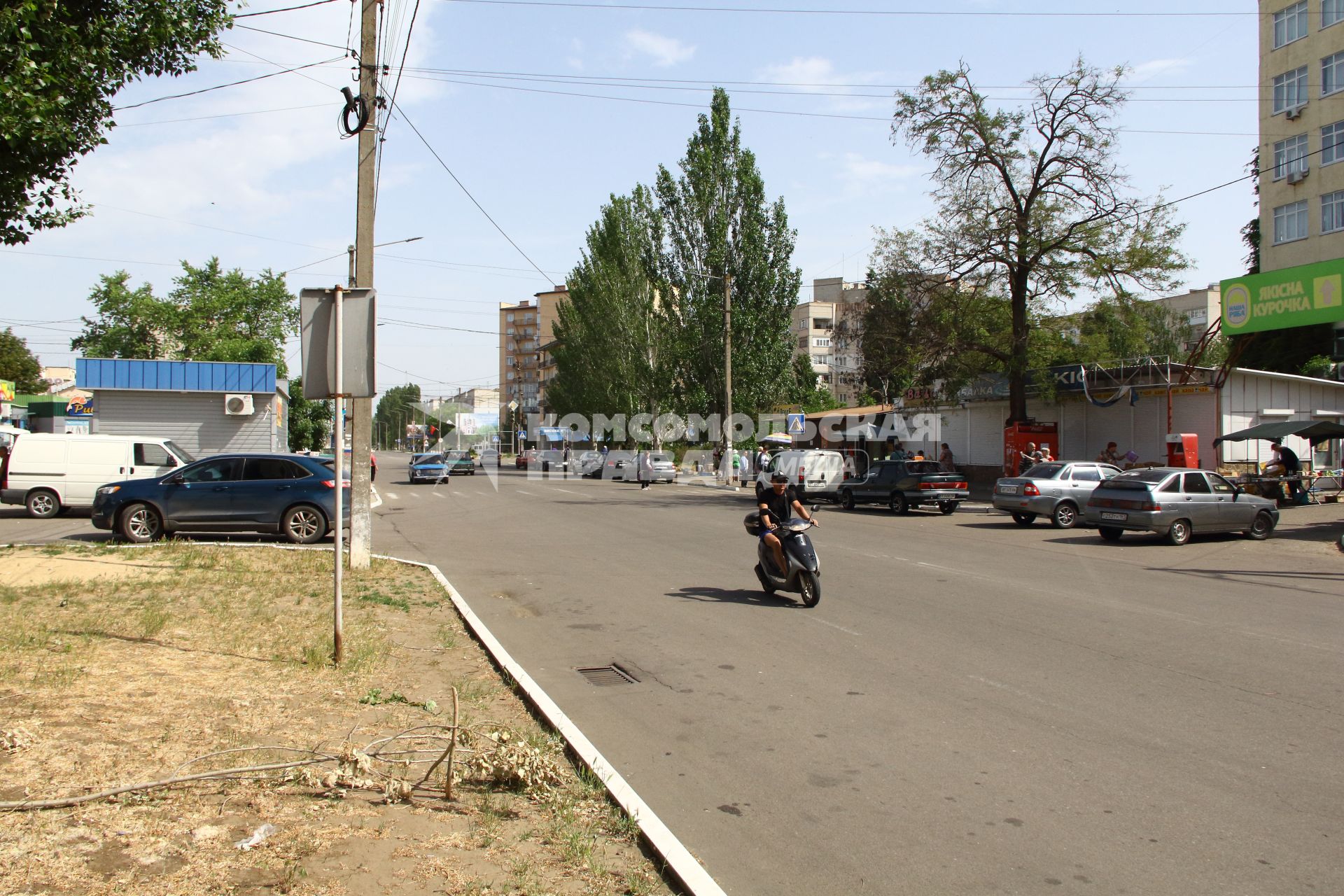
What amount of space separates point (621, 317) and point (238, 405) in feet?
68.7

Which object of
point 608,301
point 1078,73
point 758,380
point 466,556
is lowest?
point 466,556

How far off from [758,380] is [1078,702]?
3638 cm

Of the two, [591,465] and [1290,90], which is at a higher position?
[1290,90]

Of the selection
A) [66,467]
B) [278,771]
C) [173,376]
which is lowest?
[278,771]

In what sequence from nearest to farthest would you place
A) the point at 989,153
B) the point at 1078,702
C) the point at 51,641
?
the point at 1078,702 < the point at 51,641 < the point at 989,153

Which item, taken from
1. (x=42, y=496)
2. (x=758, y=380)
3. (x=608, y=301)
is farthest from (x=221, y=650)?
(x=608, y=301)

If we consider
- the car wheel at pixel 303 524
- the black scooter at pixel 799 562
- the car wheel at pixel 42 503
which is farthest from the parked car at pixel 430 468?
the black scooter at pixel 799 562

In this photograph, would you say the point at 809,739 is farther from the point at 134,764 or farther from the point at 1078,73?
the point at 1078,73

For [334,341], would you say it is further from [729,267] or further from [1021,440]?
[729,267]

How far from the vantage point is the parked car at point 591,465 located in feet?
176

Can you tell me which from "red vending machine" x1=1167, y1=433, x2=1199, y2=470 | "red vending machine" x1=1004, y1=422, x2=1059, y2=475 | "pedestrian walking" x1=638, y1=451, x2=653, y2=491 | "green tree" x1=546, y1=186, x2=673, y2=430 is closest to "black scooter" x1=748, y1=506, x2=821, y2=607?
"red vending machine" x1=1167, y1=433, x2=1199, y2=470

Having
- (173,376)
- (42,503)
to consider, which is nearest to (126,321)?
(173,376)

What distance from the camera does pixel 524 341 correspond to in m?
128

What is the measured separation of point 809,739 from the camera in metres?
5.86
